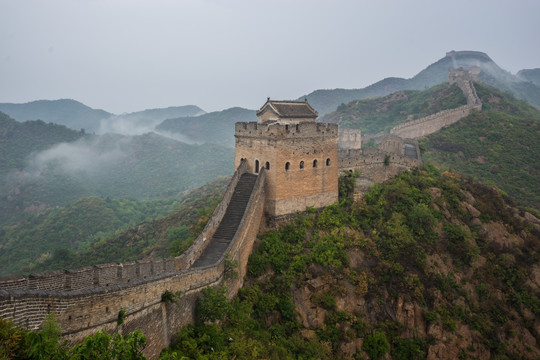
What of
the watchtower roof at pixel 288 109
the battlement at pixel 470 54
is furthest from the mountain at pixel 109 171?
the battlement at pixel 470 54

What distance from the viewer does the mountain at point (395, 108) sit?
189 feet

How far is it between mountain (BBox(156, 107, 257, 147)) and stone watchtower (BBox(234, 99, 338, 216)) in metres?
86.4

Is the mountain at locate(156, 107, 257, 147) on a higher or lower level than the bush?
higher

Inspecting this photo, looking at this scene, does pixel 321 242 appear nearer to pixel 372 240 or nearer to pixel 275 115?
pixel 372 240

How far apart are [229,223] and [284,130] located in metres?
5.25

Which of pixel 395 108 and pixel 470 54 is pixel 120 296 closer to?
pixel 395 108

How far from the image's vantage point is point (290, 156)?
60.4 feet

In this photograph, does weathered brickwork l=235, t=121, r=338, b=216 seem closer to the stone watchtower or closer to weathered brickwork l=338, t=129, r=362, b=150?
the stone watchtower

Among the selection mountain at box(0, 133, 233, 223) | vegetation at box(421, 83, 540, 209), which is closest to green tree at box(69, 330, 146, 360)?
vegetation at box(421, 83, 540, 209)

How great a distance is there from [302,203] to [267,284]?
16.1 feet

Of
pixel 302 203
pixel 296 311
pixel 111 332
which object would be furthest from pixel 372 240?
pixel 111 332

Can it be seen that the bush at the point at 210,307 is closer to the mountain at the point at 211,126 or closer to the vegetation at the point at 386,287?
the vegetation at the point at 386,287

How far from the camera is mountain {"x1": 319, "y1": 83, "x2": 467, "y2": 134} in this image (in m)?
57.5

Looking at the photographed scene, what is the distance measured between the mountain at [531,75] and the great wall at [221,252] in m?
121
